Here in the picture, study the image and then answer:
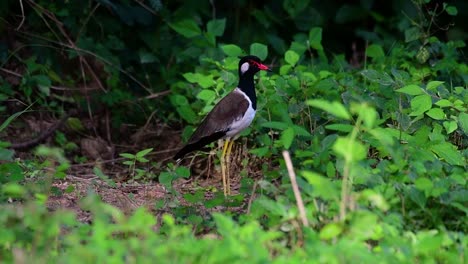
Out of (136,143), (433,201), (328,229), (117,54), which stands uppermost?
(328,229)

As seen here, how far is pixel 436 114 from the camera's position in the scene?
607cm

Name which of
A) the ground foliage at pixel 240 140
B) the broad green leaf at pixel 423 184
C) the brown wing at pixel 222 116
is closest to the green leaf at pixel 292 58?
the ground foliage at pixel 240 140

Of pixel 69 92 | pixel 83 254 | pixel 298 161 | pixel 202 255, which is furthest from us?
pixel 69 92

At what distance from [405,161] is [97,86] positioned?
4.10 meters

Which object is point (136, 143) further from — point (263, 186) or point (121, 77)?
point (263, 186)

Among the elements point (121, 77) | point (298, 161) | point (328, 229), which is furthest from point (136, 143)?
point (328, 229)

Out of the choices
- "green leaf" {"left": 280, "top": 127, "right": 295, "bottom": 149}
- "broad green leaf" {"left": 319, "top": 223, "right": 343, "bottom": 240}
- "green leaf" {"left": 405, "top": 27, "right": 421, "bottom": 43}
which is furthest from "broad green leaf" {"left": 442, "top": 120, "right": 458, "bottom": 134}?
"broad green leaf" {"left": 319, "top": 223, "right": 343, "bottom": 240}

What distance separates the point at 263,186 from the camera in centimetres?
489

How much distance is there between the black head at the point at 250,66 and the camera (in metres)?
6.98

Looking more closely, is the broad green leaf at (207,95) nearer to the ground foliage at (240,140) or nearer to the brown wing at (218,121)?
the ground foliage at (240,140)

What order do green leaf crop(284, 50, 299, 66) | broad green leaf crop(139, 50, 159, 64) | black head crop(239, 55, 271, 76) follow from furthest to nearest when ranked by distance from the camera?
1. broad green leaf crop(139, 50, 159, 64)
2. green leaf crop(284, 50, 299, 66)
3. black head crop(239, 55, 271, 76)

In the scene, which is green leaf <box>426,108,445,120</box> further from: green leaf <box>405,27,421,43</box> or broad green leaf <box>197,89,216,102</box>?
green leaf <box>405,27,421,43</box>

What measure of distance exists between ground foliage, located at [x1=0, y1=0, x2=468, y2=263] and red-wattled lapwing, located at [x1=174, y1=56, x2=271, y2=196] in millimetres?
152

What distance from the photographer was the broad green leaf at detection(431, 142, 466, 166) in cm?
559
